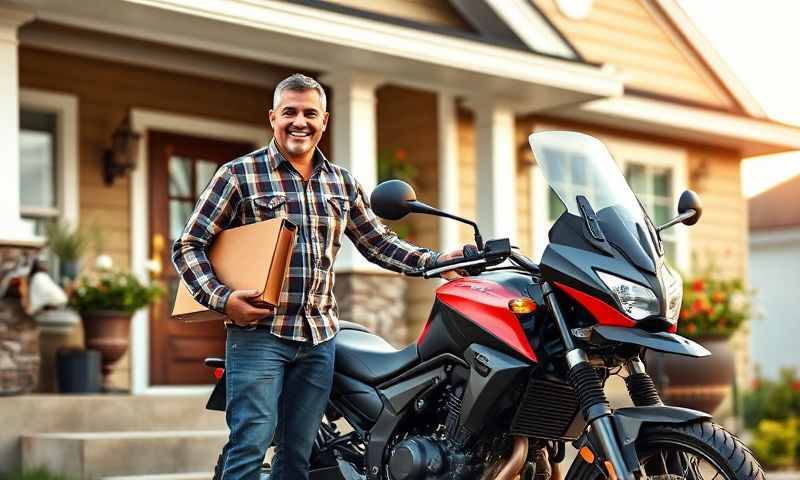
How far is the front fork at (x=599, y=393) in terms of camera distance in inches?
130

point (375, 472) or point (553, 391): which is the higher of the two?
point (553, 391)

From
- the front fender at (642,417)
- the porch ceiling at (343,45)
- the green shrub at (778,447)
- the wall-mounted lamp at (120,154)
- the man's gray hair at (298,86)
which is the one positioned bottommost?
the green shrub at (778,447)

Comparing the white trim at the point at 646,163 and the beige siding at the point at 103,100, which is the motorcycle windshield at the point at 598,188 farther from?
the white trim at the point at 646,163

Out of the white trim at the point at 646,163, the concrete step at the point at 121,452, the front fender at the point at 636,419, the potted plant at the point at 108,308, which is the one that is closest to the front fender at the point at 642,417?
the front fender at the point at 636,419

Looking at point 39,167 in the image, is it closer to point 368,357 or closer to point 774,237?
point 368,357

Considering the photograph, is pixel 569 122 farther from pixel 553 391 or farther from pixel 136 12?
pixel 553 391

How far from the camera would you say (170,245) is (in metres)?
9.09

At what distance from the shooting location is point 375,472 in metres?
3.93

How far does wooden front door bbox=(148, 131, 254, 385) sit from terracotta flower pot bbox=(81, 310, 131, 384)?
962 millimetres

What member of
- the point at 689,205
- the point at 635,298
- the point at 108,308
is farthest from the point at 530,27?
the point at 635,298

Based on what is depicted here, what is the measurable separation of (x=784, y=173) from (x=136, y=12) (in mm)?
19278

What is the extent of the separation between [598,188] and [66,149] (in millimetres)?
5744

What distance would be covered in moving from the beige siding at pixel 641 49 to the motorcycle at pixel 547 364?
738cm

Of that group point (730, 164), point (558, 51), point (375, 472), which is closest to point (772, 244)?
point (730, 164)
